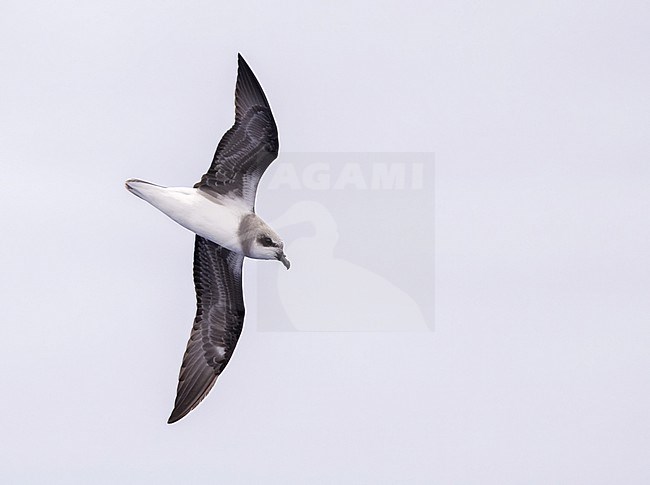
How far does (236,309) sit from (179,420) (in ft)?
9.40

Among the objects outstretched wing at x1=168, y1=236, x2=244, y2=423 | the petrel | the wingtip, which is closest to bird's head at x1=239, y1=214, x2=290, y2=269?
the petrel

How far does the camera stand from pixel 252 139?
1053 inches

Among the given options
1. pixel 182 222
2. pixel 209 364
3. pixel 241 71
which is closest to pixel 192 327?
pixel 209 364

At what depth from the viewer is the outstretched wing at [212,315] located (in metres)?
28.4

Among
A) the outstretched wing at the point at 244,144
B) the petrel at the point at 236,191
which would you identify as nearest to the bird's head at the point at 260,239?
the petrel at the point at 236,191

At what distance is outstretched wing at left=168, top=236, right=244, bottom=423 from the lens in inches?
1119

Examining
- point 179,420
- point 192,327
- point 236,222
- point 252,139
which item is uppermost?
point 252,139

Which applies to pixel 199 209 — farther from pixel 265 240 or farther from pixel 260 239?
pixel 265 240

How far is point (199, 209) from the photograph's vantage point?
1043 inches

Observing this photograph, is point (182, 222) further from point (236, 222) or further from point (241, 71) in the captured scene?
point (241, 71)

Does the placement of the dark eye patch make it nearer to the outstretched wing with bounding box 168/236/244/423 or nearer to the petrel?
the petrel

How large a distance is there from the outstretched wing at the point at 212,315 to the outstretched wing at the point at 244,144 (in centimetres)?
209

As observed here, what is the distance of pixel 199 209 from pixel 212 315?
129 inches

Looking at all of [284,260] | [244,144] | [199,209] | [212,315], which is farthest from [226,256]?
[244,144]
